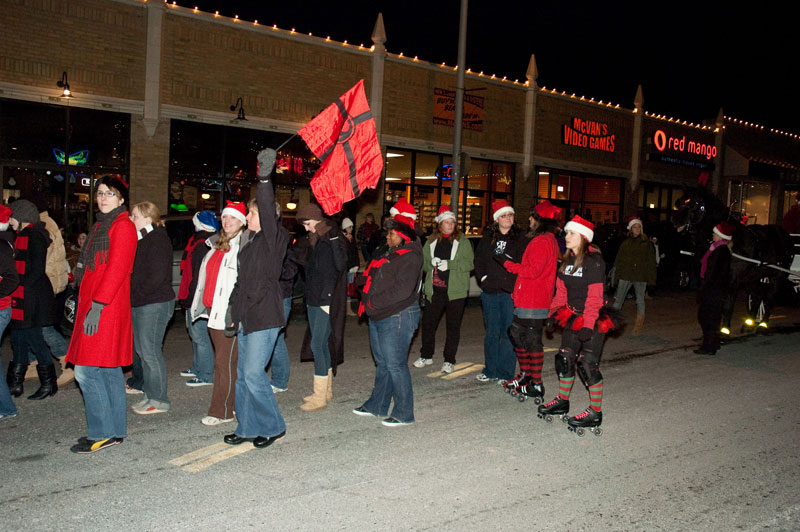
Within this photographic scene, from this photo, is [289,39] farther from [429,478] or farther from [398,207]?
[429,478]

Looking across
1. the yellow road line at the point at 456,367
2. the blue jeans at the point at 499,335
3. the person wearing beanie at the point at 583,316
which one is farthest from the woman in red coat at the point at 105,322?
the blue jeans at the point at 499,335

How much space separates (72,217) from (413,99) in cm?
1015

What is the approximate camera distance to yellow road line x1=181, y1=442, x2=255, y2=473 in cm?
508

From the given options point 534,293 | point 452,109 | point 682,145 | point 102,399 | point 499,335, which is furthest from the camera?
point 682,145

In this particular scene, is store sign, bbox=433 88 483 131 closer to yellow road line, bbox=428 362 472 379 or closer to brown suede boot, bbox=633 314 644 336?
brown suede boot, bbox=633 314 644 336

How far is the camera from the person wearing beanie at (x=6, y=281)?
5.91 metres

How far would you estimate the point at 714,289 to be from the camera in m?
10.2

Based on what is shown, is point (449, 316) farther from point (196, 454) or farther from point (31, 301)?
point (31, 301)

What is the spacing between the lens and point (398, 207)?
22.6 ft

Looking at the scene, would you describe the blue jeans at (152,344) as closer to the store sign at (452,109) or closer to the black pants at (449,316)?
the black pants at (449,316)

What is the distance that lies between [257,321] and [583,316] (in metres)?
2.89

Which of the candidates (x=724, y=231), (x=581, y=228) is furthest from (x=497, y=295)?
(x=724, y=231)

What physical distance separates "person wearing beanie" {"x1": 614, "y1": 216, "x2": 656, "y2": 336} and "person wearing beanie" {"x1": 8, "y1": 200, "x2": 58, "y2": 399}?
8.89m

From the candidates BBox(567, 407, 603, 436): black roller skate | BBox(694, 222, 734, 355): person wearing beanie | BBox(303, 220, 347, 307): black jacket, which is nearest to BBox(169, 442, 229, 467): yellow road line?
BBox(303, 220, 347, 307): black jacket
